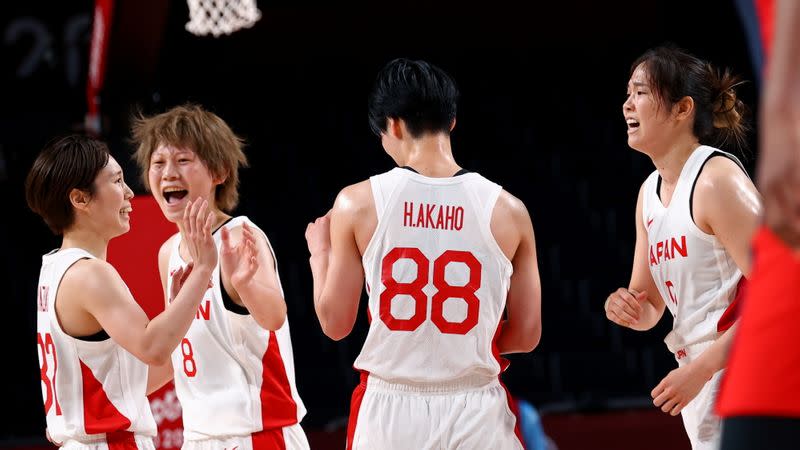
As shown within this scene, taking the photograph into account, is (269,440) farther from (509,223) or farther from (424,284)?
(509,223)

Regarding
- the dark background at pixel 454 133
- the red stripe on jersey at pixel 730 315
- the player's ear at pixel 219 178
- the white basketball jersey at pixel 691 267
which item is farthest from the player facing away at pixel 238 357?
the dark background at pixel 454 133

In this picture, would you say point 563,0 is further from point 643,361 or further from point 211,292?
point 211,292

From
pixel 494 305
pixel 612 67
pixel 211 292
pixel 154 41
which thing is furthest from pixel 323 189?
pixel 494 305

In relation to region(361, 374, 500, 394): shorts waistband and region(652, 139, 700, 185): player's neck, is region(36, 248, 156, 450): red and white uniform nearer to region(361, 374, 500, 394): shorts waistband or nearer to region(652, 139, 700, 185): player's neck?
region(361, 374, 500, 394): shorts waistband

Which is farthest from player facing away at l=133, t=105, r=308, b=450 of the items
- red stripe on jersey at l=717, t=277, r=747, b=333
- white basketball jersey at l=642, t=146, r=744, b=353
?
red stripe on jersey at l=717, t=277, r=747, b=333

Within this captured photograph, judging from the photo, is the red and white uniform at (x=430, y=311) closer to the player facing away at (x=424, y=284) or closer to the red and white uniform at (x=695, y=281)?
the player facing away at (x=424, y=284)

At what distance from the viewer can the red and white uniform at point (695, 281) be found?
374 cm

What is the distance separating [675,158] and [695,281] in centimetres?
49

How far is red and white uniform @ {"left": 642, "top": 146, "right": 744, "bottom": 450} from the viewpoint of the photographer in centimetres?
374

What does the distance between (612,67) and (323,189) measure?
12.0 ft

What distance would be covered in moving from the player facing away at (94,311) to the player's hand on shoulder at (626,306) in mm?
1543

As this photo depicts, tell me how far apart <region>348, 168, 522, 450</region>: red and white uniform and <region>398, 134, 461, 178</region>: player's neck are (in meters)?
0.05

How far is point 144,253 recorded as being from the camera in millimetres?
5332

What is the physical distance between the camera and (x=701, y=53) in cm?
1101
